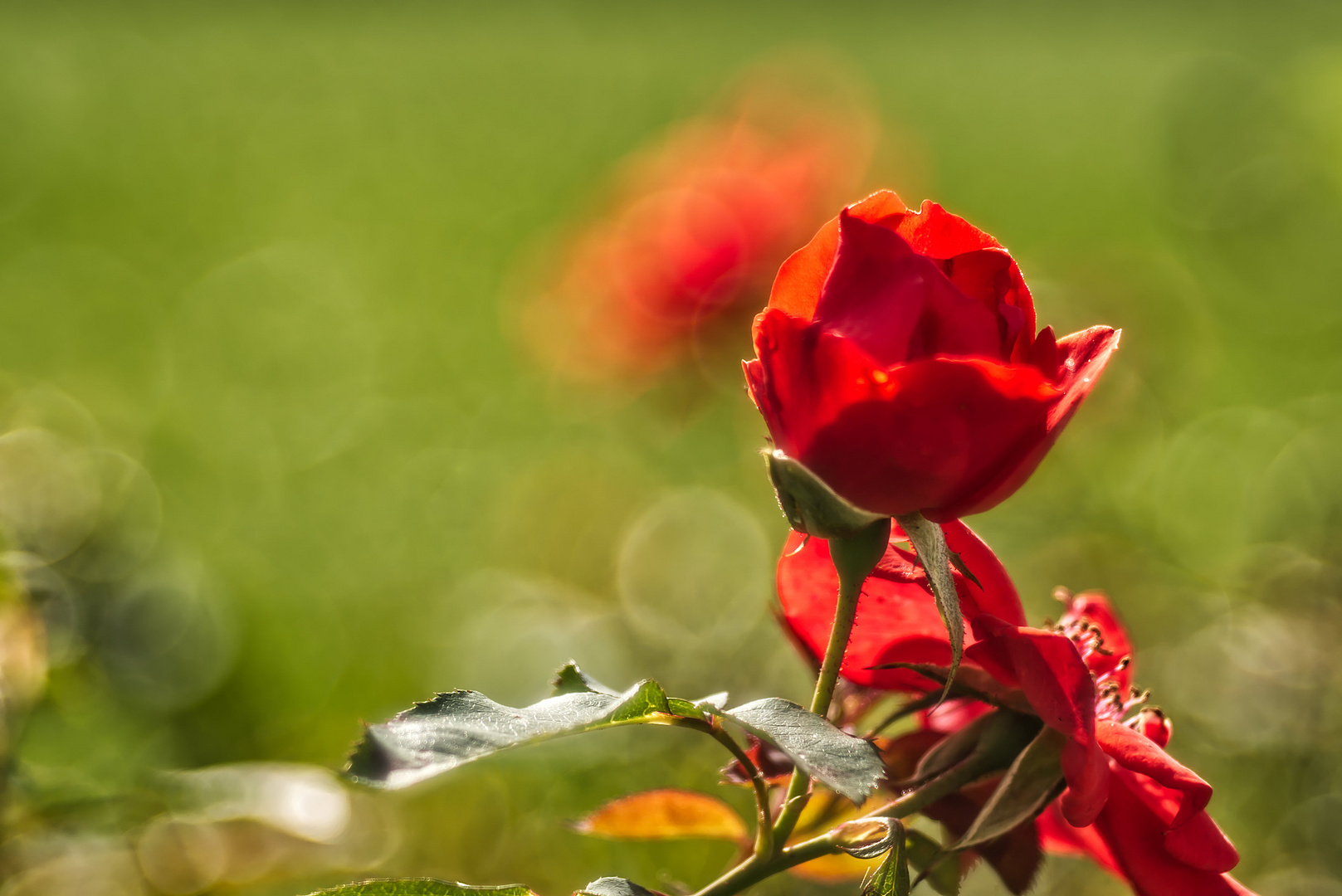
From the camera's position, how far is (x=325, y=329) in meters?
2.20

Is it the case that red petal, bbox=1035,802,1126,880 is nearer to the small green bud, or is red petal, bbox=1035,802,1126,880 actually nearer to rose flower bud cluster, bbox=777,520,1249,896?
rose flower bud cluster, bbox=777,520,1249,896

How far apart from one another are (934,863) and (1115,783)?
49 millimetres

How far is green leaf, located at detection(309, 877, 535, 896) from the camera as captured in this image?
23 cm

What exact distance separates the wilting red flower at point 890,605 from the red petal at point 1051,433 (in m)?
0.02

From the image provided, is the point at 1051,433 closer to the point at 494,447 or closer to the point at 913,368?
the point at 913,368

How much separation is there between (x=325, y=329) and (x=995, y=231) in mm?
1289

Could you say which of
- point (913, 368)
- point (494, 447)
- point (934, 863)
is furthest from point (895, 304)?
point (494, 447)

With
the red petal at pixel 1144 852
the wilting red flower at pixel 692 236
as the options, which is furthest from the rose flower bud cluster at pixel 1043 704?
the wilting red flower at pixel 692 236

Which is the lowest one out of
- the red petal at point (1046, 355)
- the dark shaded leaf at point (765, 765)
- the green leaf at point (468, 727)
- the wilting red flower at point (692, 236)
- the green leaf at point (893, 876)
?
the green leaf at point (893, 876)

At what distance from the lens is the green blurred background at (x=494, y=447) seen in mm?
657

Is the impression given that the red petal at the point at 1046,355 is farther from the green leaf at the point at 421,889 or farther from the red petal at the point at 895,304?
the green leaf at the point at 421,889

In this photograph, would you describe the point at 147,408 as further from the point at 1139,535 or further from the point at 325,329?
the point at 1139,535

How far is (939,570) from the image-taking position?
0.77 ft

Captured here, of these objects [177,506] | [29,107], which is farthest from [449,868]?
[29,107]
